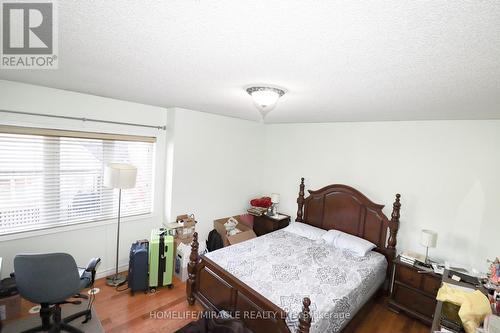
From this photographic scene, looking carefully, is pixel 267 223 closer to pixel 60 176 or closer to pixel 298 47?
pixel 60 176

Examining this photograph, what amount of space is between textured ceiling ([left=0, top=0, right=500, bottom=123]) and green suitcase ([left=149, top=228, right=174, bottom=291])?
200 cm

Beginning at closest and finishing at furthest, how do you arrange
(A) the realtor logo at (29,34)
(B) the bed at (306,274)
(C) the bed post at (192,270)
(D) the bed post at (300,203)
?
1. (A) the realtor logo at (29,34)
2. (B) the bed at (306,274)
3. (C) the bed post at (192,270)
4. (D) the bed post at (300,203)

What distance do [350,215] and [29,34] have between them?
12.8 ft

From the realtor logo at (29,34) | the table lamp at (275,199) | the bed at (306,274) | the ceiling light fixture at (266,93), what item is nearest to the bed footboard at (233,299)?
the bed at (306,274)

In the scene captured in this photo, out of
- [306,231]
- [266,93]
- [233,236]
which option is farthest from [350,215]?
[266,93]

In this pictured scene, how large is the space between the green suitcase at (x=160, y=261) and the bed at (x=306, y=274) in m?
0.42

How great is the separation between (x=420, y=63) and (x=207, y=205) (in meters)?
3.49

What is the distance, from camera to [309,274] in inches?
104

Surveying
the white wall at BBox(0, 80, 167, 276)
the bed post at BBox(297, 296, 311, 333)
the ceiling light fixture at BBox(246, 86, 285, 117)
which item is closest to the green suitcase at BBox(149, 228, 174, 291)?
the white wall at BBox(0, 80, 167, 276)

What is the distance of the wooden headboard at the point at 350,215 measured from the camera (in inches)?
128

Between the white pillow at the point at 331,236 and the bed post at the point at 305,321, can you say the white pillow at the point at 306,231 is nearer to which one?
the white pillow at the point at 331,236

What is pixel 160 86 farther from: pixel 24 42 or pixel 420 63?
pixel 420 63

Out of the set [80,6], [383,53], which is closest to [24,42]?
[80,6]

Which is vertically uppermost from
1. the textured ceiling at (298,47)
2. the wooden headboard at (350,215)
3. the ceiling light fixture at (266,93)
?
the textured ceiling at (298,47)
